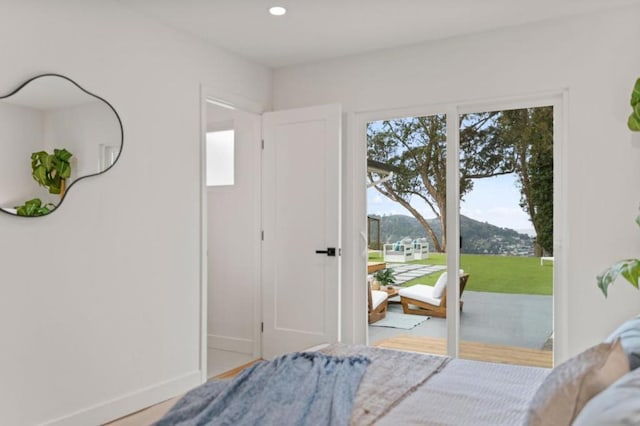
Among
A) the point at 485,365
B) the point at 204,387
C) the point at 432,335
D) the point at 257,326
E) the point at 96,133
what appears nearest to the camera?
the point at 204,387

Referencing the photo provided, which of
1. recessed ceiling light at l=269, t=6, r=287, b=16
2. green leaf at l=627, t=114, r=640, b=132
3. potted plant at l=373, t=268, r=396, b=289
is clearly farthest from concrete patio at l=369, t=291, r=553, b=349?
recessed ceiling light at l=269, t=6, r=287, b=16

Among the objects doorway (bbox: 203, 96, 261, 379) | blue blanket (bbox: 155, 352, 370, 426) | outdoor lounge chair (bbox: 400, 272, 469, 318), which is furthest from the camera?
doorway (bbox: 203, 96, 261, 379)

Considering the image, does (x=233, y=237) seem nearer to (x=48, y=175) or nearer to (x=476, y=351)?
(x=48, y=175)

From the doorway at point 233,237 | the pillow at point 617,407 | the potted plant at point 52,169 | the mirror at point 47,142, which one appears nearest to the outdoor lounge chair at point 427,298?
the doorway at point 233,237

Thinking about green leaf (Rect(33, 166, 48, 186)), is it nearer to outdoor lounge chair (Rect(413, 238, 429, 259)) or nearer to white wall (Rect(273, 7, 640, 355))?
outdoor lounge chair (Rect(413, 238, 429, 259))

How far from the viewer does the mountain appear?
3568mm

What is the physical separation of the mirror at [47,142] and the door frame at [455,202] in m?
2.03

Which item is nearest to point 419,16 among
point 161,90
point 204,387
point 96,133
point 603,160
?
point 603,160

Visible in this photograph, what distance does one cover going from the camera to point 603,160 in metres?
3.24

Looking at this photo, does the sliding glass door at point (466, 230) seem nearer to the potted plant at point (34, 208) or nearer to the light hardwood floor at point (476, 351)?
the light hardwood floor at point (476, 351)

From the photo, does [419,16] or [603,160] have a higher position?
[419,16]

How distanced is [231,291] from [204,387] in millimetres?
2838

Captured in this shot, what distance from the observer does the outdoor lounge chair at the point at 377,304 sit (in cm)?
409

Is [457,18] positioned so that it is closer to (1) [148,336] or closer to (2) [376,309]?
(2) [376,309]
